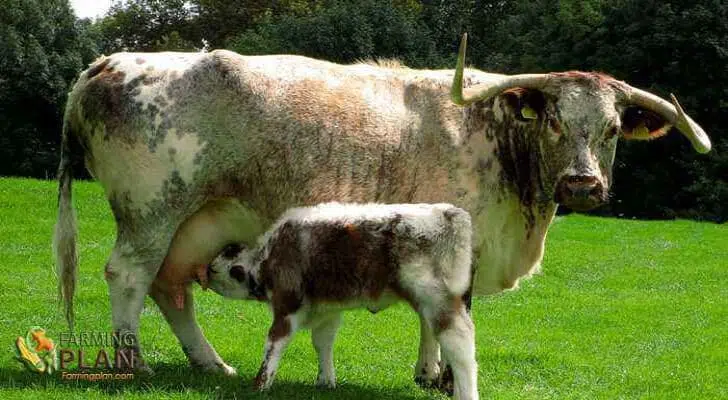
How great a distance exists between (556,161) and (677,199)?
30.7 m

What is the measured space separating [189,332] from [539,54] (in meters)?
34.4

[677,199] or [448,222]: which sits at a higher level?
[448,222]

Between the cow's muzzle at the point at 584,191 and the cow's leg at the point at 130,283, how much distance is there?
3.28 meters

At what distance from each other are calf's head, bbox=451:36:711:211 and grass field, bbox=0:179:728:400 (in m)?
1.96

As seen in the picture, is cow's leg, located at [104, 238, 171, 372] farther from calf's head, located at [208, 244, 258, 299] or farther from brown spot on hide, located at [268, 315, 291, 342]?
brown spot on hide, located at [268, 315, 291, 342]

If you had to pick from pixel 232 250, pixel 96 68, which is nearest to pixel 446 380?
pixel 232 250

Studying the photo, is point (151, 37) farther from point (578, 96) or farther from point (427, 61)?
point (578, 96)

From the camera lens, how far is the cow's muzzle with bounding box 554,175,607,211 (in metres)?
8.98

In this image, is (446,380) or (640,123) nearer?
(446,380)

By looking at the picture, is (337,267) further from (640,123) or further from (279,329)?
(640,123)

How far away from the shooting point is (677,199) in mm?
38750

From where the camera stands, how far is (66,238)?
9.91 meters

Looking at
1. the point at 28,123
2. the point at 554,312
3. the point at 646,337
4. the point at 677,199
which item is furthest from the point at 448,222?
the point at 28,123

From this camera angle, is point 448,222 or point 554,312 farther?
point 554,312
